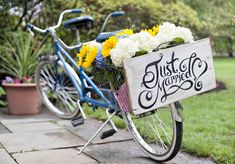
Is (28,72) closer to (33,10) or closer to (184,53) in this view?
(33,10)

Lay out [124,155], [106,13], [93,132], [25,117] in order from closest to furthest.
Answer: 1. [124,155]
2. [93,132]
3. [25,117]
4. [106,13]

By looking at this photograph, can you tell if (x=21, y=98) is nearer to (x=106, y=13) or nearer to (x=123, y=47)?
(x=106, y=13)

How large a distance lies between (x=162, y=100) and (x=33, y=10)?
3.53m

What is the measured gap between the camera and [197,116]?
471 centimetres

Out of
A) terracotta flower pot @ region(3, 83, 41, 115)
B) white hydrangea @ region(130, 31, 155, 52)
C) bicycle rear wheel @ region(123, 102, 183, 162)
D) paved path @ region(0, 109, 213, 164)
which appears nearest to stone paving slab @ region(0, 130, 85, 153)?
paved path @ region(0, 109, 213, 164)

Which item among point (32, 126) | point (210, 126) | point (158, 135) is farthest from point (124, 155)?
point (32, 126)

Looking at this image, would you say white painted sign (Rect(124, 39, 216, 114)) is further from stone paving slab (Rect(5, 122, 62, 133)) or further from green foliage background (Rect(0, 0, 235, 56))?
green foliage background (Rect(0, 0, 235, 56))

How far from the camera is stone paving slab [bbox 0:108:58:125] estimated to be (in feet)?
15.2

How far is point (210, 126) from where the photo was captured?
4.13m

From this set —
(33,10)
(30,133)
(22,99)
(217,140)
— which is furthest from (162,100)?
(33,10)

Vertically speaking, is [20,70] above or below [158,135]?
above

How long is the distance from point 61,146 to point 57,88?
54.8 inches

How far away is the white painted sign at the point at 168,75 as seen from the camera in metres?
2.79

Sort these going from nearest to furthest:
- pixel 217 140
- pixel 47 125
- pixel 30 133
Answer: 1. pixel 217 140
2. pixel 30 133
3. pixel 47 125
